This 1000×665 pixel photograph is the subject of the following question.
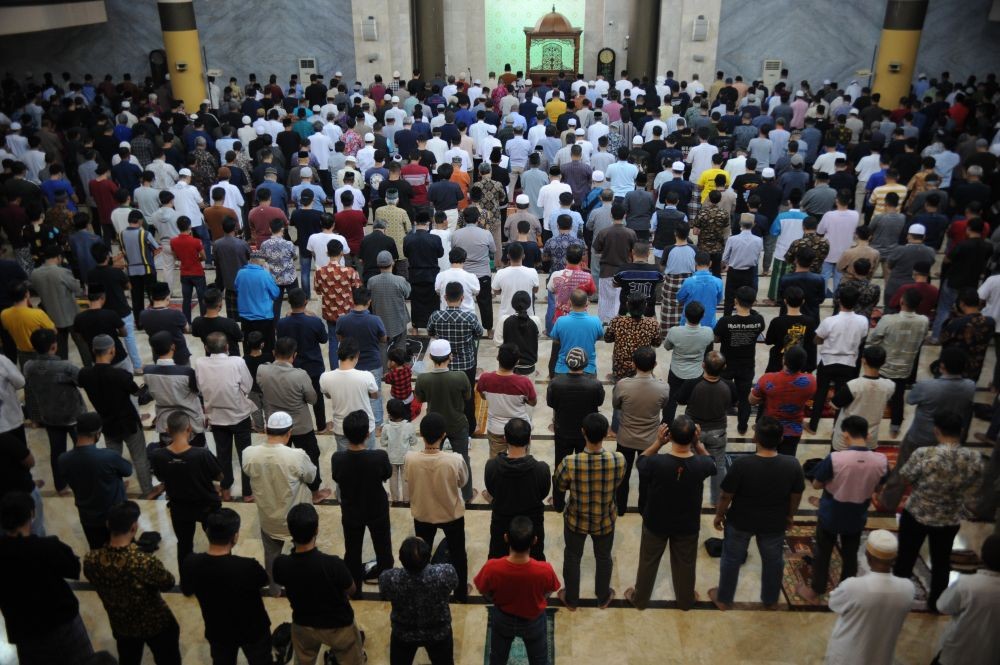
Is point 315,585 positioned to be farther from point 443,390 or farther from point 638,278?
point 638,278

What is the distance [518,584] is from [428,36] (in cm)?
Answer: 2071

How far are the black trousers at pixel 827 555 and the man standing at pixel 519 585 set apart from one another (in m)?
2.26

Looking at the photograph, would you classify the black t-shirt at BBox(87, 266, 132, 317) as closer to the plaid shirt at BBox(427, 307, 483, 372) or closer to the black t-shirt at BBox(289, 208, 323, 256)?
the black t-shirt at BBox(289, 208, 323, 256)

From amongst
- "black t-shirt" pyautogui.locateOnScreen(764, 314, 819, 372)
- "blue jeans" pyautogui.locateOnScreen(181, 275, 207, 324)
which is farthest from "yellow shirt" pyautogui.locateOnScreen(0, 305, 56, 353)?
"black t-shirt" pyautogui.locateOnScreen(764, 314, 819, 372)

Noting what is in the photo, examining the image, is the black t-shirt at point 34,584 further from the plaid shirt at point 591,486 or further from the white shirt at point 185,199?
the white shirt at point 185,199

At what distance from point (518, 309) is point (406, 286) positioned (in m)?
1.40

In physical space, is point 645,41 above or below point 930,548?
above

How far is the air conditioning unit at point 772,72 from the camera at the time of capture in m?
21.9

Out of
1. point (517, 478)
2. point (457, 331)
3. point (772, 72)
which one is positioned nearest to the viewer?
point (517, 478)

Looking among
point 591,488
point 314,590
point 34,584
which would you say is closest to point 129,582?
point 34,584

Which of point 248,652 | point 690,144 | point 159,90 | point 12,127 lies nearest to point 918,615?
point 248,652

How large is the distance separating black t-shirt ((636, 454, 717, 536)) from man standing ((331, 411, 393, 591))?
1.77 metres

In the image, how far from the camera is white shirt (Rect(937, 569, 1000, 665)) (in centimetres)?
461

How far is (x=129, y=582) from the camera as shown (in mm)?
4816
